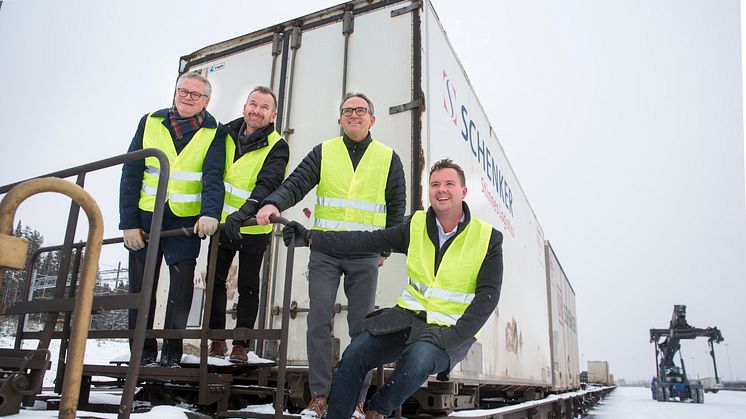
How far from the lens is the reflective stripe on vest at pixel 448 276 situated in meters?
2.29

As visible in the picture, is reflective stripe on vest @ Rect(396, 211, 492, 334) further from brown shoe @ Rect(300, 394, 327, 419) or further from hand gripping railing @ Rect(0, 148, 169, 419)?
hand gripping railing @ Rect(0, 148, 169, 419)

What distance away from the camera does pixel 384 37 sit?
3977 mm

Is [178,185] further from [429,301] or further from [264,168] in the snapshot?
[429,301]

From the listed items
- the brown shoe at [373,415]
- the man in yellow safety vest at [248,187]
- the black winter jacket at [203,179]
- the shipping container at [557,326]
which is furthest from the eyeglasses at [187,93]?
the shipping container at [557,326]

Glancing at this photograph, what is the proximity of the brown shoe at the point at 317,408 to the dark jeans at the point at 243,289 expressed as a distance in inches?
34.5

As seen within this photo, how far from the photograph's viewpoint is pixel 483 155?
18.4 ft

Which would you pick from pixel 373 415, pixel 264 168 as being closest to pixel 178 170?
pixel 264 168

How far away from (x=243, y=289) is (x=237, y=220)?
0.82 metres

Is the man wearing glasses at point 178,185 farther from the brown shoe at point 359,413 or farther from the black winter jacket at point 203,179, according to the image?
the brown shoe at point 359,413

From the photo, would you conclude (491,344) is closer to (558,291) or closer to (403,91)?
(403,91)

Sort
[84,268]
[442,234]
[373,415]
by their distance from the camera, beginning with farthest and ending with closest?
[442,234], [373,415], [84,268]

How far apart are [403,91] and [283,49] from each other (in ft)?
4.44

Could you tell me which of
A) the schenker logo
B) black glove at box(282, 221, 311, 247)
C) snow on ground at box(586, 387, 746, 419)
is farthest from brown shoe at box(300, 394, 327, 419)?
snow on ground at box(586, 387, 746, 419)

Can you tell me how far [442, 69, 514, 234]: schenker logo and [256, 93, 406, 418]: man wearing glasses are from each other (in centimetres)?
132
